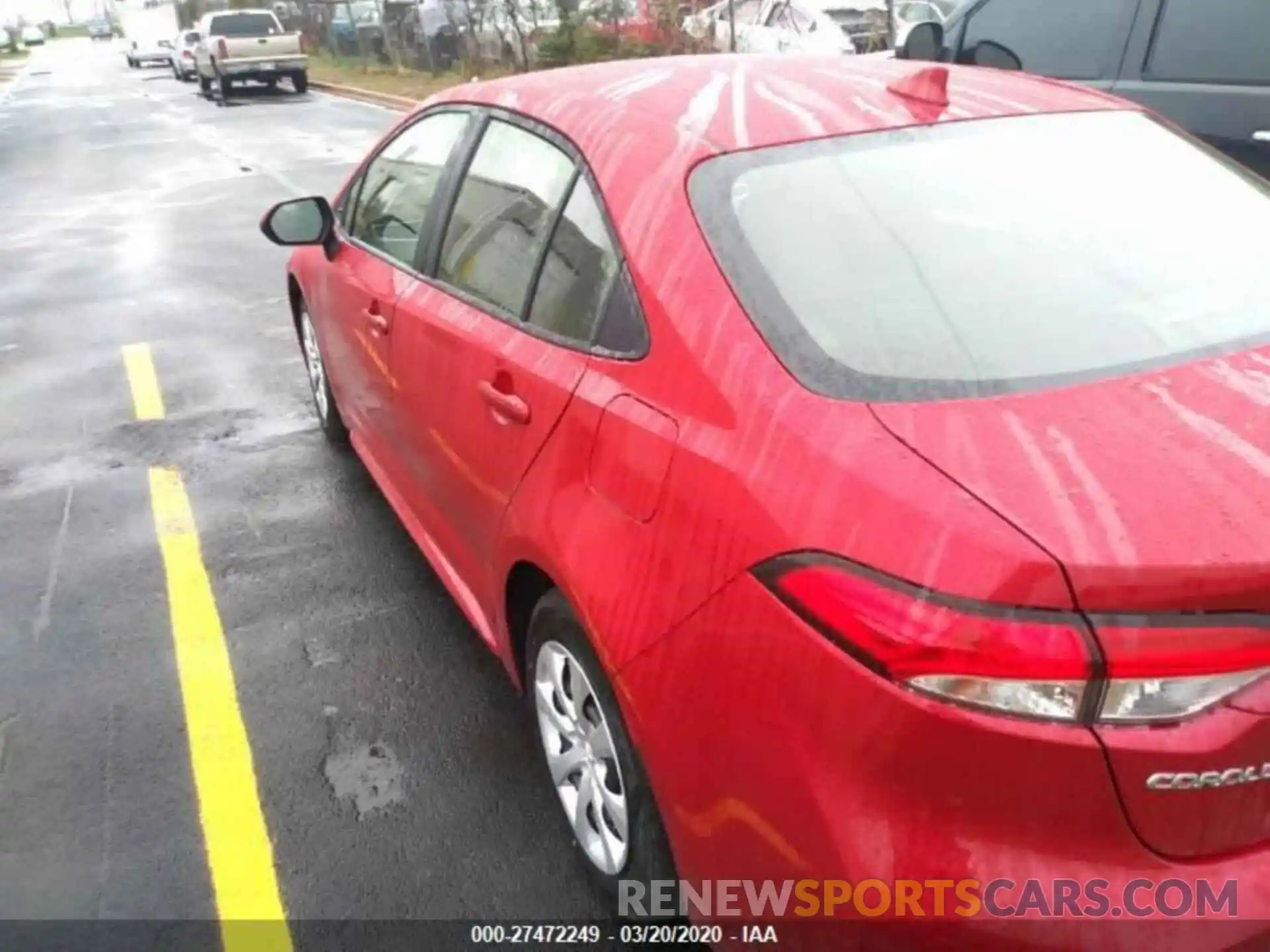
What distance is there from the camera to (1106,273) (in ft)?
7.42

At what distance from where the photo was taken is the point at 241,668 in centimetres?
371

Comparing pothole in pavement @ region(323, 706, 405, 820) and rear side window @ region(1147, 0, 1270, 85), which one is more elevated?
rear side window @ region(1147, 0, 1270, 85)

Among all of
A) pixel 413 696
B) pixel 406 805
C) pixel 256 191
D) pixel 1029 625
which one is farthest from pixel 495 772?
pixel 256 191

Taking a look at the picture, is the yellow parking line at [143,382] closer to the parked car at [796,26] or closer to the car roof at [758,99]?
the car roof at [758,99]

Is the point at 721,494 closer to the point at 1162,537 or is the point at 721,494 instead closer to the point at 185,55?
the point at 1162,537

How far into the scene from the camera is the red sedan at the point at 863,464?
5.12 ft

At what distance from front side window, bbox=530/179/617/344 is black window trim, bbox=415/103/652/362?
0.04 feet

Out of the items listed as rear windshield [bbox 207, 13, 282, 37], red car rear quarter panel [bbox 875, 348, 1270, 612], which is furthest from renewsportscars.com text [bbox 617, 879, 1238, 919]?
rear windshield [bbox 207, 13, 282, 37]

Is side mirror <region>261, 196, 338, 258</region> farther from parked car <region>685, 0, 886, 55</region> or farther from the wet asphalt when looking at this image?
parked car <region>685, 0, 886, 55</region>

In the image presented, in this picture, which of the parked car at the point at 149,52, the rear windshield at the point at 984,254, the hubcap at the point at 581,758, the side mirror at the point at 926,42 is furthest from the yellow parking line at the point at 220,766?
the parked car at the point at 149,52

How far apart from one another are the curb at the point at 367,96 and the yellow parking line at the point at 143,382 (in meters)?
13.1

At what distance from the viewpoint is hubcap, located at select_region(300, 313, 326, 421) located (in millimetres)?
5195

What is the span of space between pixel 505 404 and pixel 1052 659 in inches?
56.8

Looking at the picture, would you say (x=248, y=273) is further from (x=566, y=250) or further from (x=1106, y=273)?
(x=1106, y=273)
